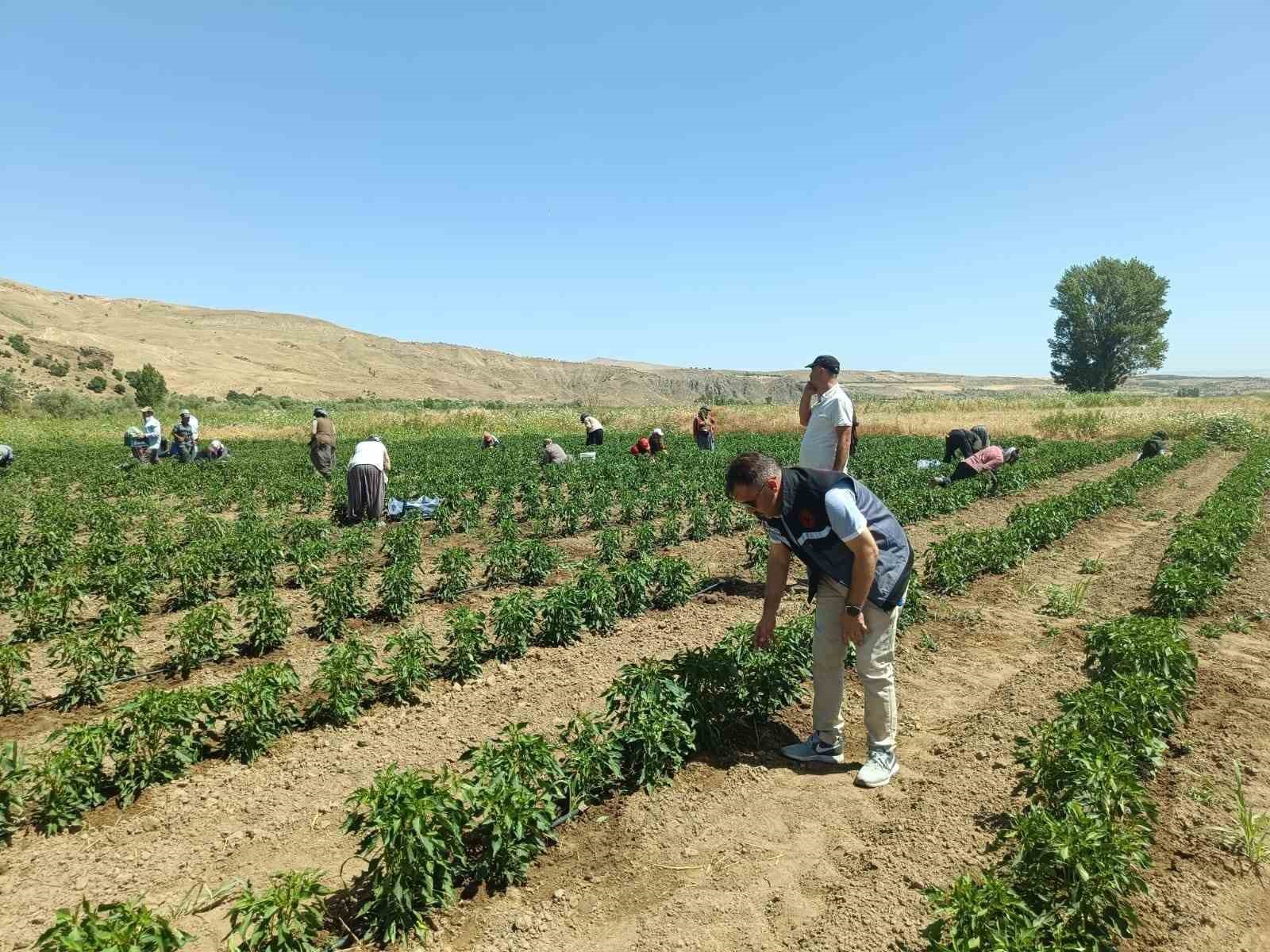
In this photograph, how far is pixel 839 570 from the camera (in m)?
4.30

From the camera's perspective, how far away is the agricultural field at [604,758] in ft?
11.1

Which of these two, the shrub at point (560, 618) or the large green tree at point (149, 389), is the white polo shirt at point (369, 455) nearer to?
the shrub at point (560, 618)

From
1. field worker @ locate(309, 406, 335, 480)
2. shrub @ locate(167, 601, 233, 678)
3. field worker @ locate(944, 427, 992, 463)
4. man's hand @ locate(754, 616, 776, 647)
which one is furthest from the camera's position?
field worker @ locate(944, 427, 992, 463)

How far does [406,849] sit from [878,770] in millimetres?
3022

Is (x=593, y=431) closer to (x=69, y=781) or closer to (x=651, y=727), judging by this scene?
(x=651, y=727)

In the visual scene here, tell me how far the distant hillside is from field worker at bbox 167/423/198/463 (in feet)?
134

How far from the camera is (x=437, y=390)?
100 metres

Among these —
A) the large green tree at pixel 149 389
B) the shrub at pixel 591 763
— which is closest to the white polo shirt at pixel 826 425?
the shrub at pixel 591 763

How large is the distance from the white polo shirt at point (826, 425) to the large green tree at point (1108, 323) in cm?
7585

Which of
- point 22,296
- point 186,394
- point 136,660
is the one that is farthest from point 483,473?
point 22,296

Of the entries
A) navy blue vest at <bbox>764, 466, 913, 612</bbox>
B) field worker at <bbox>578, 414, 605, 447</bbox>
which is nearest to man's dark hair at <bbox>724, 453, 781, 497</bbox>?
navy blue vest at <bbox>764, 466, 913, 612</bbox>

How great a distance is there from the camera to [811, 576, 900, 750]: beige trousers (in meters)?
4.40

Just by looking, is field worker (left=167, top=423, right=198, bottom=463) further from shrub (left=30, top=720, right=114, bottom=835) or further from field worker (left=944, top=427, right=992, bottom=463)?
field worker (left=944, top=427, right=992, bottom=463)

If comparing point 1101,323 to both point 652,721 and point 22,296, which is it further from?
point 22,296
